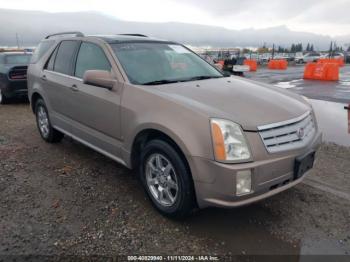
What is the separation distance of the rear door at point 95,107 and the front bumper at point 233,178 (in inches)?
49.4

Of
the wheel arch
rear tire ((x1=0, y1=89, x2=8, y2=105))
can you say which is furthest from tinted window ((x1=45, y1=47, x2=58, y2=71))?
rear tire ((x1=0, y1=89, x2=8, y2=105))

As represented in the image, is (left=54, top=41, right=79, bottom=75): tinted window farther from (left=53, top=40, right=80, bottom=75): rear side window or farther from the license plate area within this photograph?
the license plate area

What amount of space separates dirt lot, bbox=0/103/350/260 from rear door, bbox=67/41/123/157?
0.55m

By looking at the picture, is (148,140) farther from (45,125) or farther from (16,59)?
(16,59)

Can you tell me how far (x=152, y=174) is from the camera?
11.0ft

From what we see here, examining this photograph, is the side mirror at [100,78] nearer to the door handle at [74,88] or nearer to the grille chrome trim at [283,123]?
the door handle at [74,88]

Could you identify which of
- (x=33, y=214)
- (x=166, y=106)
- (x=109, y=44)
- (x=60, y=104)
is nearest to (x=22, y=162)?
(x=60, y=104)

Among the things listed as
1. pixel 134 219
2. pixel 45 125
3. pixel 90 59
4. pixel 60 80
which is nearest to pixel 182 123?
pixel 134 219

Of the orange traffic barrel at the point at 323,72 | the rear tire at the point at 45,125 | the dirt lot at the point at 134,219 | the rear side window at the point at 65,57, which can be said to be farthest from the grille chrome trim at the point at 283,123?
the orange traffic barrel at the point at 323,72

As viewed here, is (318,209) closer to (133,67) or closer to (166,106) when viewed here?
(166,106)

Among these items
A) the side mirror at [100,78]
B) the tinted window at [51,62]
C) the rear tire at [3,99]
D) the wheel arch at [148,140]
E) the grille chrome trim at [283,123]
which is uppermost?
the tinted window at [51,62]

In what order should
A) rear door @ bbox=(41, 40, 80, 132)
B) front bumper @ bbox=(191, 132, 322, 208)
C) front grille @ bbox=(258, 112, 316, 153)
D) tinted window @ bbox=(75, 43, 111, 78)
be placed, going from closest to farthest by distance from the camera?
front bumper @ bbox=(191, 132, 322, 208), front grille @ bbox=(258, 112, 316, 153), tinted window @ bbox=(75, 43, 111, 78), rear door @ bbox=(41, 40, 80, 132)

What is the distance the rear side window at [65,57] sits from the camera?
4.58m

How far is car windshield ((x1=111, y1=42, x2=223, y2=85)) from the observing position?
3.64 metres
